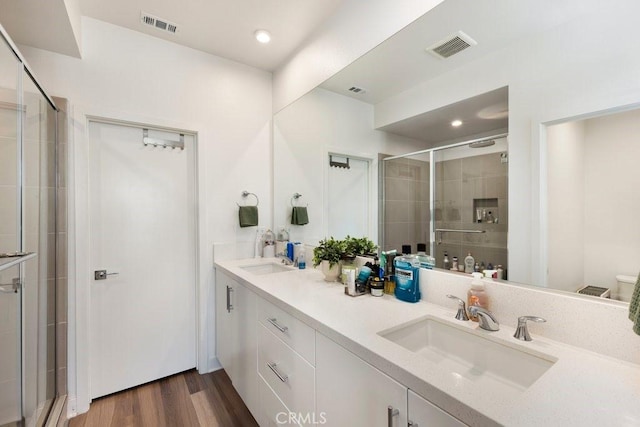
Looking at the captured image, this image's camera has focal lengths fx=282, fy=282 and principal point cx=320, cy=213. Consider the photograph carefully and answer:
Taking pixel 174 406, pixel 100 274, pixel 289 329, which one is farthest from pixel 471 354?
pixel 100 274

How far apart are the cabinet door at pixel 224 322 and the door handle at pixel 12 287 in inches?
42.8

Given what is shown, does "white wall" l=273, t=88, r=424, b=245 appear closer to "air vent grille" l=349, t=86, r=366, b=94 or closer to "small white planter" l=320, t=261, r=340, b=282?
"air vent grille" l=349, t=86, r=366, b=94

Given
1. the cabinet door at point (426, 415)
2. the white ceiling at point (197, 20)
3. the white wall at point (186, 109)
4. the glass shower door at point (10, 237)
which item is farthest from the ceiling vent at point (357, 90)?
the glass shower door at point (10, 237)

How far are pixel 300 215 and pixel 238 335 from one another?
1028mm

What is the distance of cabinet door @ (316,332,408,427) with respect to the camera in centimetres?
82

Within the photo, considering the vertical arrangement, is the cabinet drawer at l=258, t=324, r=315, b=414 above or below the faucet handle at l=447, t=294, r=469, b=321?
below

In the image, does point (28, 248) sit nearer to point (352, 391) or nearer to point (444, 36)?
point (352, 391)

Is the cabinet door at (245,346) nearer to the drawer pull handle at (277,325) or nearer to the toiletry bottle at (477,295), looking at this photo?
the drawer pull handle at (277,325)

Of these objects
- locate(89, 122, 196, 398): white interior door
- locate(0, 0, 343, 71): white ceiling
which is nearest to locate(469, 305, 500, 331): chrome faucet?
locate(0, 0, 343, 71): white ceiling

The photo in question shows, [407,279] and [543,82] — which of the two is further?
[407,279]

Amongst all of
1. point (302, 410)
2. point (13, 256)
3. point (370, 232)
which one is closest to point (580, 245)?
point (370, 232)

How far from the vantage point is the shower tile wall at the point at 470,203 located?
3.78ft

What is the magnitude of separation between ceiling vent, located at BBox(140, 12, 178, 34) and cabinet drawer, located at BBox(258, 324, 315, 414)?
2129mm

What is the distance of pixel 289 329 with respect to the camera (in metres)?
1.32
